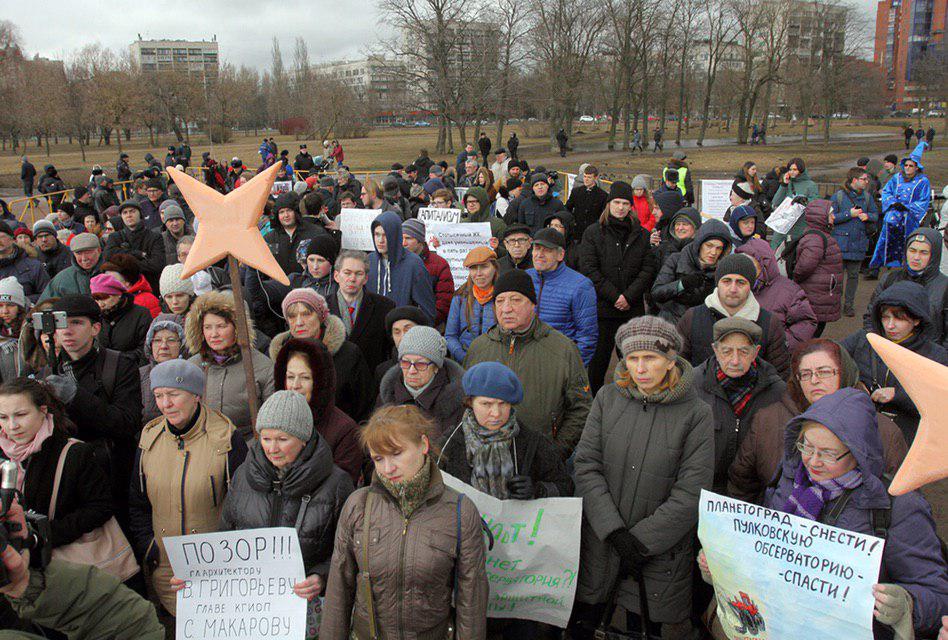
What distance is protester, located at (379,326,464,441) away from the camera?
3635 millimetres

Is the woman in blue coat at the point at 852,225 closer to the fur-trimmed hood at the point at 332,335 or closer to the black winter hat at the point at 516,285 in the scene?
the black winter hat at the point at 516,285

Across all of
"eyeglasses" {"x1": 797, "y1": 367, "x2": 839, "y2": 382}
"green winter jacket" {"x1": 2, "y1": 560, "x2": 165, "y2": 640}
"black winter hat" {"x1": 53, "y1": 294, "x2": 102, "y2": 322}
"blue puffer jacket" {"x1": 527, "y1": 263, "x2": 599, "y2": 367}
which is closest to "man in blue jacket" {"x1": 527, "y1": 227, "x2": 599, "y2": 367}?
"blue puffer jacket" {"x1": 527, "y1": 263, "x2": 599, "y2": 367}

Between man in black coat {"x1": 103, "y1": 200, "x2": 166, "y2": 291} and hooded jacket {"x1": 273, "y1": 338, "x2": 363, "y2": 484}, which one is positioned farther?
man in black coat {"x1": 103, "y1": 200, "x2": 166, "y2": 291}

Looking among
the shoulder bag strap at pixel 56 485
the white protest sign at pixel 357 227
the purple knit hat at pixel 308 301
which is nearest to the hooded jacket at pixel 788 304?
the purple knit hat at pixel 308 301

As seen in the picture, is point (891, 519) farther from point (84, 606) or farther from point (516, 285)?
point (84, 606)

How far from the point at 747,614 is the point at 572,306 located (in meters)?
2.62

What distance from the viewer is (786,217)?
8055 mm

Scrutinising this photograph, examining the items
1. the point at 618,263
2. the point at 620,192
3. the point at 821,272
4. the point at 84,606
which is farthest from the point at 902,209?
the point at 84,606

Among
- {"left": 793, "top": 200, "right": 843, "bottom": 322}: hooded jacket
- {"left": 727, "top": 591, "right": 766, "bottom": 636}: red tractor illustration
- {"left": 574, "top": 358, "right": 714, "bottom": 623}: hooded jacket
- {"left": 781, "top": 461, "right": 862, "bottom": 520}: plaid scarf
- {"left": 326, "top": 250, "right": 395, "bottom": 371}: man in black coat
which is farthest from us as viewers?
{"left": 793, "top": 200, "right": 843, "bottom": 322}: hooded jacket

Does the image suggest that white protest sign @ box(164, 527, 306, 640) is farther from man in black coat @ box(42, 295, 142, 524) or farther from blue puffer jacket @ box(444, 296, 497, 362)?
blue puffer jacket @ box(444, 296, 497, 362)

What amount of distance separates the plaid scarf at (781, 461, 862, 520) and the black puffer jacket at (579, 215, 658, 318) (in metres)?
3.62

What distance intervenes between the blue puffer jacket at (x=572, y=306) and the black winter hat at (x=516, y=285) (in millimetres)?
884

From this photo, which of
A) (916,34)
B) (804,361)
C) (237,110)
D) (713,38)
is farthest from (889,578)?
(916,34)

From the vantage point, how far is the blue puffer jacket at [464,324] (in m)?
4.89
